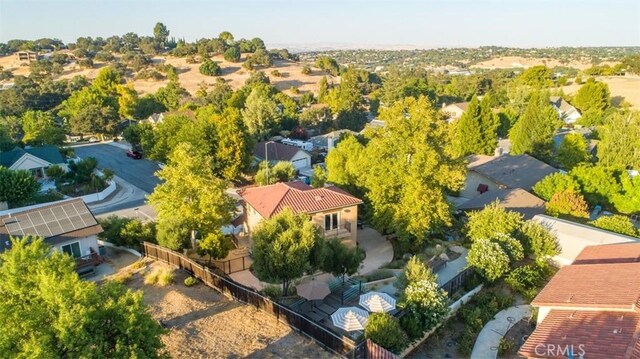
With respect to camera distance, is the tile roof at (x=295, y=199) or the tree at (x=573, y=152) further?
the tree at (x=573, y=152)

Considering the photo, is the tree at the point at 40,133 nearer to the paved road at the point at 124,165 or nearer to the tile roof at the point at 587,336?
the paved road at the point at 124,165

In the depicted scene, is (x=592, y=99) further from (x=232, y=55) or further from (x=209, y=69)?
(x=232, y=55)

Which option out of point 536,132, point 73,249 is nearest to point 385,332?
point 73,249

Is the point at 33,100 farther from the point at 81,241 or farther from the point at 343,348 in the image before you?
the point at 343,348

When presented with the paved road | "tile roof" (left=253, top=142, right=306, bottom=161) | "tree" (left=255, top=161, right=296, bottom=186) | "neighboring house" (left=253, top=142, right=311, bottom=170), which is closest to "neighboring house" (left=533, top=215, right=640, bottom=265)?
"tree" (left=255, top=161, right=296, bottom=186)

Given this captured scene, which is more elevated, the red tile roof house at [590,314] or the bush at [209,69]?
the bush at [209,69]

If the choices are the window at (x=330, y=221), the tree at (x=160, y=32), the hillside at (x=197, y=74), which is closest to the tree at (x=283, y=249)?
the window at (x=330, y=221)
